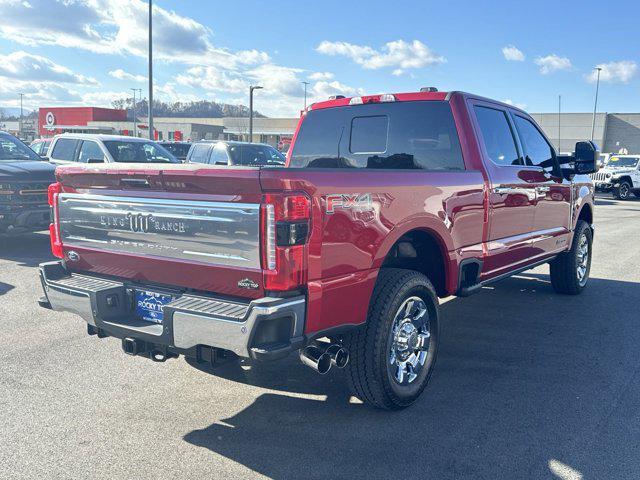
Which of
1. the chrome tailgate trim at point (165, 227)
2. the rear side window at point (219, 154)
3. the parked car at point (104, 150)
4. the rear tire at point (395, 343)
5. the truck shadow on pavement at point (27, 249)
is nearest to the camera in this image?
the chrome tailgate trim at point (165, 227)

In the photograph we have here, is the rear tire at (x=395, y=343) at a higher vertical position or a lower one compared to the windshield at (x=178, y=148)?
lower

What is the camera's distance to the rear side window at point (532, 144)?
5.86 m

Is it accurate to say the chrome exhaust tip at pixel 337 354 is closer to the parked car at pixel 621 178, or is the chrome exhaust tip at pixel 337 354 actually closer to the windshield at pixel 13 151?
the windshield at pixel 13 151

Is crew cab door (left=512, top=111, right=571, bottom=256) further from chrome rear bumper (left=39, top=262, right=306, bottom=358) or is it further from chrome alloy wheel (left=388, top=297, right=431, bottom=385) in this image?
chrome rear bumper (left=39, top=262, right=306, bottom=358)

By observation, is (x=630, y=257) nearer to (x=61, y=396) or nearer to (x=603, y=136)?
(x=61, y=396)

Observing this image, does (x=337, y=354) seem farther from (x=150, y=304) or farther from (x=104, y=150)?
(x=104, y=150)

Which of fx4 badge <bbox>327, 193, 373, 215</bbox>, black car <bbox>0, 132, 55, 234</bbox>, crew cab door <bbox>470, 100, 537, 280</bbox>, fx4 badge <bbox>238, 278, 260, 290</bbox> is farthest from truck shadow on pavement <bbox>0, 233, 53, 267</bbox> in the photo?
fx4 badge <bbox>327, 193, 373, 215</bbox>

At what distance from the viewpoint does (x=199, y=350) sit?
3.26 meters

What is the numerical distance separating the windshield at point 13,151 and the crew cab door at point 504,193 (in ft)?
27.2

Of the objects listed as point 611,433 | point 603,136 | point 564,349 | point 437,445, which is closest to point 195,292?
point 437,445

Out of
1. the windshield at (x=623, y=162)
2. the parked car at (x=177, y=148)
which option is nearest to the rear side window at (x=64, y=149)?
the parked car at (x=177, y=148)

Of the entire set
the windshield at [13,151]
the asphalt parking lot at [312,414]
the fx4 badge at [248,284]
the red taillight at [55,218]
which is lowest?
the asphalt parking lot at [312,414]

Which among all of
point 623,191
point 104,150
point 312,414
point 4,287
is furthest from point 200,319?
point 623,191

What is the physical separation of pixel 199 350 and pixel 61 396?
1473 mm
